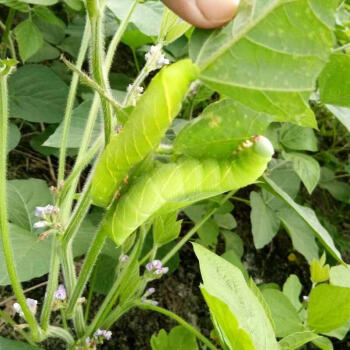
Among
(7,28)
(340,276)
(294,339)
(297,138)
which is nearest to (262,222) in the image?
(297,138)

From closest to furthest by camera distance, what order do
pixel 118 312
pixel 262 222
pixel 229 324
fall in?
1. pixel 229 324
2. pixel 118 312
3. pixel 262 222

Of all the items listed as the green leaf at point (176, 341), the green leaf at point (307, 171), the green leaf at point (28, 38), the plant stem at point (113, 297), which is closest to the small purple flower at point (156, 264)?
the plant stem at point (113, 297)

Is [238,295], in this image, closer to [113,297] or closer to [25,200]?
[113,297]

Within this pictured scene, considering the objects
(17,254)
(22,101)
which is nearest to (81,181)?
(22,101)

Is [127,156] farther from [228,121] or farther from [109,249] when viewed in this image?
[109,249]

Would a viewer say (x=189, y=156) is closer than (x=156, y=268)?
Yes

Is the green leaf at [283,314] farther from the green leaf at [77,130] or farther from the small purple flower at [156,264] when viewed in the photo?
the green leaf at [77,130]

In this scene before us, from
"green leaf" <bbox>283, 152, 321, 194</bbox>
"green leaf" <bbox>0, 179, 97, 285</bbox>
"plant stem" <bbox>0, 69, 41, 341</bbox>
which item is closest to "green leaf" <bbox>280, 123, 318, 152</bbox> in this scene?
"green leaf" <bbox>283, 152, 321, 194</bbox>
